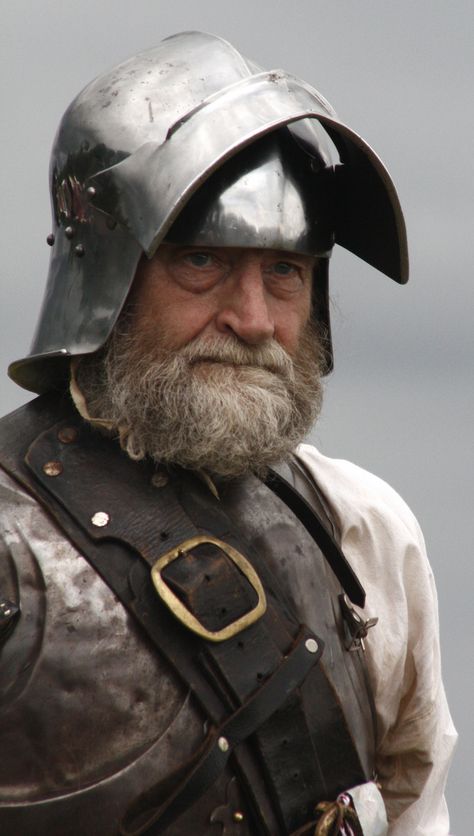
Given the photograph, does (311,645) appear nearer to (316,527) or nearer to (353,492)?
(316,527)

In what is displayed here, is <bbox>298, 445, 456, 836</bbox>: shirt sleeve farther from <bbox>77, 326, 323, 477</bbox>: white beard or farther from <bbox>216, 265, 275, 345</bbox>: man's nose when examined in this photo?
<bbox>216, 265, 275, 345</bbox>: man's nose

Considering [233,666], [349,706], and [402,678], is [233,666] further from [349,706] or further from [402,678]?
[402,678]

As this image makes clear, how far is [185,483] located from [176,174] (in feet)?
2.56

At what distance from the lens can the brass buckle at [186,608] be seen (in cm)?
406

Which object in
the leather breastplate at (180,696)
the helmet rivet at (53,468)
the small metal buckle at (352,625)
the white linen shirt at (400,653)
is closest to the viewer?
the leather breastplate at (180,696)

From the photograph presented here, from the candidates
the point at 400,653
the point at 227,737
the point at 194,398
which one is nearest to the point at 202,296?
the point at 194,398

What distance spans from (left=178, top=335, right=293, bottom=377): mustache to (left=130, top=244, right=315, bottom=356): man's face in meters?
0.01

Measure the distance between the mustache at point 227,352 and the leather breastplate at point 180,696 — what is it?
1.03 ft

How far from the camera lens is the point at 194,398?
4258mm

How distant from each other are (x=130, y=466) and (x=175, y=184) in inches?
28.1

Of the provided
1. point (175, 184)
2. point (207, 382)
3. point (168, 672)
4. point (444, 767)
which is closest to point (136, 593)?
point (168, 672)

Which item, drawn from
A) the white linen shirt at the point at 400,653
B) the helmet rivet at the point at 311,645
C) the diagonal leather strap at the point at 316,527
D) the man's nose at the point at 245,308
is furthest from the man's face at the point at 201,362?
the white linen shirt at the point at 400,653

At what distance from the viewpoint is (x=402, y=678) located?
4.83 metres

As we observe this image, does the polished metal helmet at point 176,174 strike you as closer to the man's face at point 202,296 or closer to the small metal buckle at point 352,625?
the man's face at point 202,296
